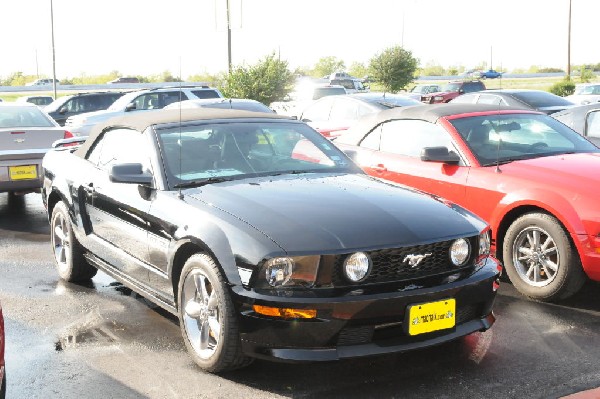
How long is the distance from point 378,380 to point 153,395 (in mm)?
1246

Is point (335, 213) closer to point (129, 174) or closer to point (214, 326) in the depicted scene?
point (214, 326)

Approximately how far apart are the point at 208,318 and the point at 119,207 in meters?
1.38

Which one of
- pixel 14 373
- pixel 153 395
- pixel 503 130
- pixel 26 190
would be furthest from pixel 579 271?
pixel 26 190

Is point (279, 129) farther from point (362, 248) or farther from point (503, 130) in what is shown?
point (503, 130)

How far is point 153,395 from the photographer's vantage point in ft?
13.6

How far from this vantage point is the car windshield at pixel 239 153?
5.13 metres

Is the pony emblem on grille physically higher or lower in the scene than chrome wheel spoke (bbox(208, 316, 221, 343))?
higher

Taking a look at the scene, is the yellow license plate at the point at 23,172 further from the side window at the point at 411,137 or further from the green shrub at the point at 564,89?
the green shrub at the point at 564,89

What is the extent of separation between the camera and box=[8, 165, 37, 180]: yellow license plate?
9.80 metres

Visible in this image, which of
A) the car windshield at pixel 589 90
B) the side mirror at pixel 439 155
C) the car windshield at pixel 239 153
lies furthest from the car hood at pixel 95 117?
the car windshield at pixel 589 90

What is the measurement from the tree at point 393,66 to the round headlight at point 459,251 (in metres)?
34.2

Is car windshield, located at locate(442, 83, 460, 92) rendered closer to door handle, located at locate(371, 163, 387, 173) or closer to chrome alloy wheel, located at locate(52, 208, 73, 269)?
door handle, located at locate(371, 163, 387, 173)

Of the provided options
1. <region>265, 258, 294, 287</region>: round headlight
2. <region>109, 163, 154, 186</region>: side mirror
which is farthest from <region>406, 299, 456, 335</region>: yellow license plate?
<region>109, 163, 154, 186</region>: side mirror

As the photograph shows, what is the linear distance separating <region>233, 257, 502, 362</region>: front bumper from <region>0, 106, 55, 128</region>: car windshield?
7.86m
